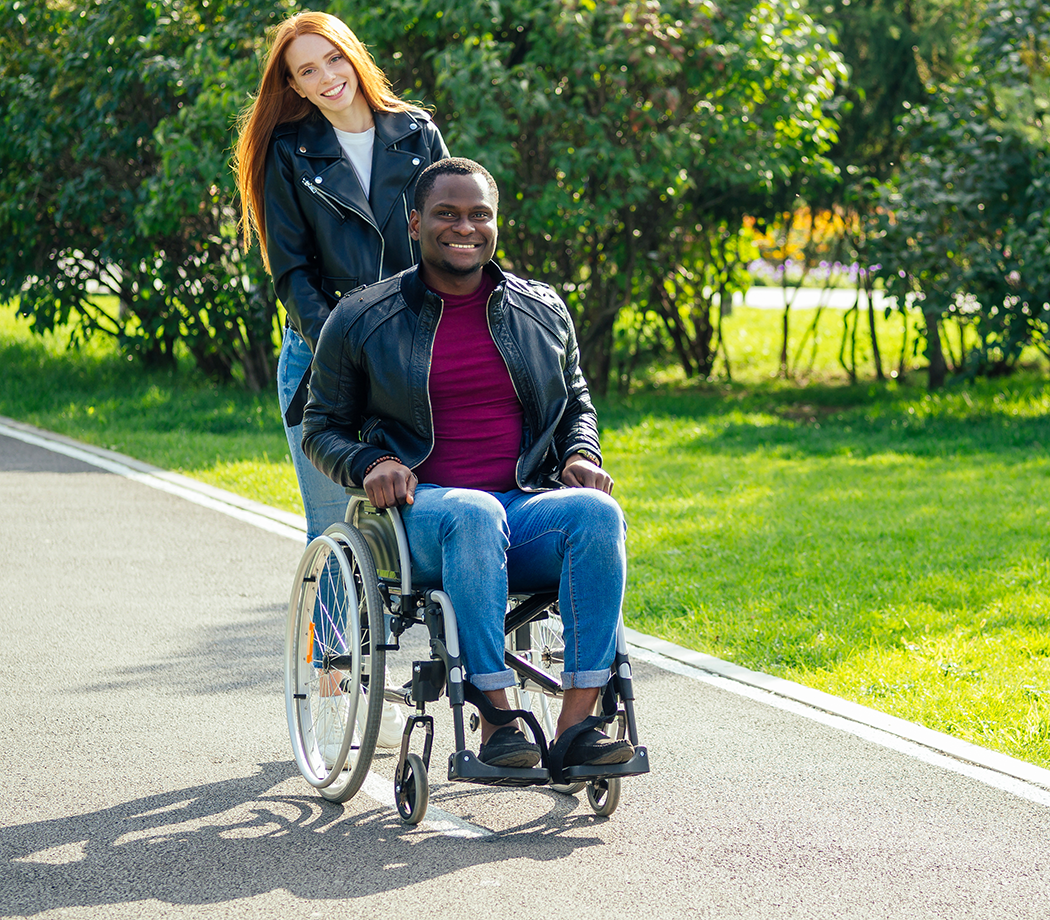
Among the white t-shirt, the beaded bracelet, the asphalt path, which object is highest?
the white t-shirt

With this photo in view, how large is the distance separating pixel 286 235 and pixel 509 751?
1741 mm

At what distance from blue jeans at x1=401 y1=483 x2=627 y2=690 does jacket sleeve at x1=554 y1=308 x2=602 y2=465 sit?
294 mm

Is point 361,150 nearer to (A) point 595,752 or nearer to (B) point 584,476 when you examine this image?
(B) point 584,476

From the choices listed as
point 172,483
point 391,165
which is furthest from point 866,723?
point 172,483

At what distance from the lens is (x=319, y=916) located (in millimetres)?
3115

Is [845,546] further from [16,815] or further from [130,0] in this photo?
[130,0]

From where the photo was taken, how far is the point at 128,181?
41.2 ft

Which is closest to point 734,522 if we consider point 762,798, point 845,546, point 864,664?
point 845,546

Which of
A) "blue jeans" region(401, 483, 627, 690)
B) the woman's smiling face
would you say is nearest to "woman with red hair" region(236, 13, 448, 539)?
the woman's smiling face

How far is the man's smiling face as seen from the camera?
373 cm

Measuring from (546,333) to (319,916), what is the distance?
1.64m

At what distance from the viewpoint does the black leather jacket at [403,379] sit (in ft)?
12.3

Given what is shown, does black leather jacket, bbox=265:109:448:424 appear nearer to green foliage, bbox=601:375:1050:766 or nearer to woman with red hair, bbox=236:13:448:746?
woman with red hair, bbox=236:13:448:746

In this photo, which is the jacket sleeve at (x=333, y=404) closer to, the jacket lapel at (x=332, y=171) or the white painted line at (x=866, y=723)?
the jacket lapel at (x=332, y=171)
